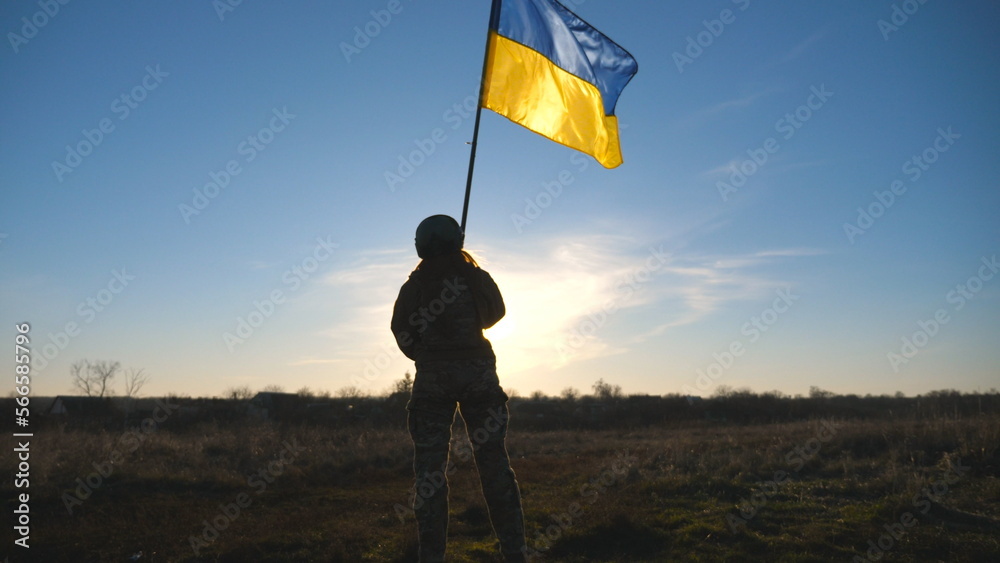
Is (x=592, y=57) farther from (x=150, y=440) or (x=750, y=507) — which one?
(x=150, y=440)

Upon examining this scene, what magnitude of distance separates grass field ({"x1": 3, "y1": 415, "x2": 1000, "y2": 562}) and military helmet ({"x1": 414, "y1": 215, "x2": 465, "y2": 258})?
2.85 m

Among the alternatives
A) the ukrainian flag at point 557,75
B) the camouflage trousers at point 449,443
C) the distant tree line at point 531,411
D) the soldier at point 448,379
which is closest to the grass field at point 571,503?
the camouflage trousers at point 449,443

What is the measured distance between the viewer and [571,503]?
7.89m

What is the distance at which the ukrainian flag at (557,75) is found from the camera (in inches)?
252

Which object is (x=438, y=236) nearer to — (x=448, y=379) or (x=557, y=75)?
(x=448, y=379)

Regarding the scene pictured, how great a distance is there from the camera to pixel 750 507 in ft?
23.1

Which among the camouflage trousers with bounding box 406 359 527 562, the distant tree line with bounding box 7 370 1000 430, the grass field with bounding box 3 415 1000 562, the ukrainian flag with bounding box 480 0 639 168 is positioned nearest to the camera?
the camouflage trousers with bounding box 406 359 527 562

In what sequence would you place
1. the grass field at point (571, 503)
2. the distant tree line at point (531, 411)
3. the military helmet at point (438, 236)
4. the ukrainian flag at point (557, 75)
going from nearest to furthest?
1. the military helmet at point (438, 236)
2. the grass field at point (571, 503)
3. the ukrainian flag at point (557, 75)
4. the distant tree line at point (531, 411)

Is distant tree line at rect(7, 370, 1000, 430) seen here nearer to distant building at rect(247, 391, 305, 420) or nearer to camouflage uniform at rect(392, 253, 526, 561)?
distant building at rect(247, 391, 305, 420)

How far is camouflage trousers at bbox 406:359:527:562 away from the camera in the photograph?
12.9ft

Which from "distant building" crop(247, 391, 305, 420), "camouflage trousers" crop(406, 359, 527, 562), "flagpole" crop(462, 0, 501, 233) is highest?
"flagpole" crop(462, 0, 501, 233)

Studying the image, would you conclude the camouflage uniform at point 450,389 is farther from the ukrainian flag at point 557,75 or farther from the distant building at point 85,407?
the distant building at point 85,407

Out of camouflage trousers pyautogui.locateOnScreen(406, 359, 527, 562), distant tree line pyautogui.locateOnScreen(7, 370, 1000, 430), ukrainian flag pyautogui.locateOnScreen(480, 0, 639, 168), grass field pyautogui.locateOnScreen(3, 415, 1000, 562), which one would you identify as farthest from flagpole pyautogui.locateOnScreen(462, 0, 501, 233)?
distant tree line pyautogui.locateOnScreen(7, 370, 1000, 430)

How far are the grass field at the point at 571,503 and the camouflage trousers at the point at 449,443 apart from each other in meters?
1.50
